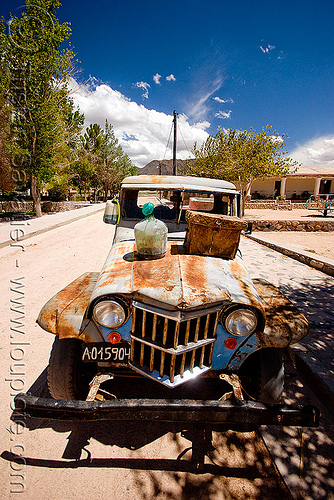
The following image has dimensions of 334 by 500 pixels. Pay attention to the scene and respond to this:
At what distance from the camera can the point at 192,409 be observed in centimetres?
155

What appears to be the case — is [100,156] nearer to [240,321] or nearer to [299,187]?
[299,187]

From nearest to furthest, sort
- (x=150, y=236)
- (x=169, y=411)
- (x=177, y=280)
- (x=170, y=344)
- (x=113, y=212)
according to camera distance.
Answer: (x=169, y=411) → (x=170, y=344) → (x=177, y=280) → (x=150, y=236) → (x=113, y=212)

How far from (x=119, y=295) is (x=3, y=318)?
2.87 meters

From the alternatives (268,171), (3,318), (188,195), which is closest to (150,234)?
(188,195)

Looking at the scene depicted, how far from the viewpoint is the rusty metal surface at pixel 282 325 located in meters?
1.94

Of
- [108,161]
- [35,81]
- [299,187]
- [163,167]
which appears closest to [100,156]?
[108,161]

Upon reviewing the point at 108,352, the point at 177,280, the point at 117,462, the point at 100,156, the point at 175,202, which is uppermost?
the point at 100,156

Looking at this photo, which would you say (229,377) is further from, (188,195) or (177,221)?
(188,195)

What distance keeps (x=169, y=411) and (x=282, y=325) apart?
44.0 inches

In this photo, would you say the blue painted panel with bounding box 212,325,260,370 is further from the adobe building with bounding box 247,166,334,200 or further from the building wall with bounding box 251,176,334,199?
the building wall with bounding box 251,176,334,199

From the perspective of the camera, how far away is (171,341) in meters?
1.78

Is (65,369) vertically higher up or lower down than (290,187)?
lower down

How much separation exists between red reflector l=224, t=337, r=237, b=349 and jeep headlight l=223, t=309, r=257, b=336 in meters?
0.07

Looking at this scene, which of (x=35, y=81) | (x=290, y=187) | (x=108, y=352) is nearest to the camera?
(x=108, y=352)
